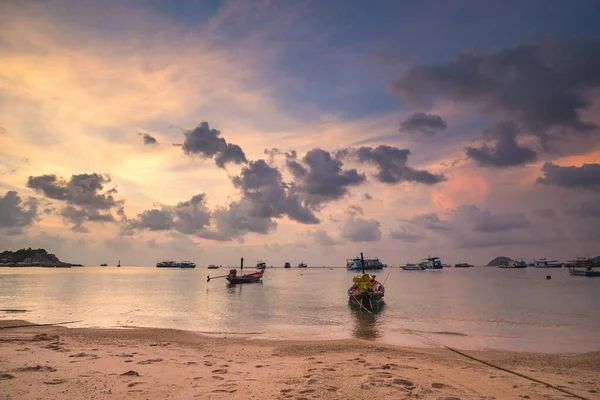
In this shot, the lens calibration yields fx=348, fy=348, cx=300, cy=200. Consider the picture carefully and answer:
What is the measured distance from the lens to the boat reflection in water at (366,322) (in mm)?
23812

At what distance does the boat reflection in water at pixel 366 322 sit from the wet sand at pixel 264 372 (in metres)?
6.60

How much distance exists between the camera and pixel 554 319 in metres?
32.2

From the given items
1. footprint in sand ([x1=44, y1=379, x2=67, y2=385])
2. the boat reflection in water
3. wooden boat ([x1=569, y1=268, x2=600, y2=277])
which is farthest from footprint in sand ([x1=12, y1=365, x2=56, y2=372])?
wooden boat ([x1=569, y1=268, x2=600, y2=277])

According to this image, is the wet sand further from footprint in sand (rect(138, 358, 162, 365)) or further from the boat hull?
the boat hull

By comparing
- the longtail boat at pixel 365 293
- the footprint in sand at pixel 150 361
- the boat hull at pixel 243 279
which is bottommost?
the boat hull at pixel 243 279

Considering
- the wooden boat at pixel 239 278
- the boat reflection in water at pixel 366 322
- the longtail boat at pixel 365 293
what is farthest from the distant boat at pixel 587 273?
the boat reflection in water at pixel 366 322

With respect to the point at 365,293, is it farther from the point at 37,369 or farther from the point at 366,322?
the point at 37,369

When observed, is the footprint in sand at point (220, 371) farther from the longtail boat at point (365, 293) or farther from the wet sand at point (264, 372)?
the longtail boat at point (365, 293)

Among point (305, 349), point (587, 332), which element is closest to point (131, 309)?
point (305, 349)

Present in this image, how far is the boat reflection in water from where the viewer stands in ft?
78.1

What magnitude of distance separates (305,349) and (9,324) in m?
20.2

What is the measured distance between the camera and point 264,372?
1133 centimetres

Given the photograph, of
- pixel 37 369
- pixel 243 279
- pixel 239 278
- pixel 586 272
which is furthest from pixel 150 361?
pixel 586 272

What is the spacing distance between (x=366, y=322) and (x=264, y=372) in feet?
65.3
